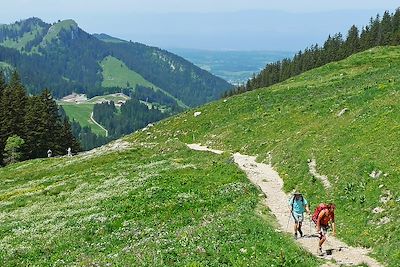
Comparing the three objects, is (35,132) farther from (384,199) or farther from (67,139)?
(384,199)

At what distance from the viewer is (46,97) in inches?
4122

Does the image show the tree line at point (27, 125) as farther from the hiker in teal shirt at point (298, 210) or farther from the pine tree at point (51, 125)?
the hiker in teal shirt at point (298, 210)

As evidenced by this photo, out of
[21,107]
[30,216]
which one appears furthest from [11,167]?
[30,216]

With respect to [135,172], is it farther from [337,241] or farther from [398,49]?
[398,49]

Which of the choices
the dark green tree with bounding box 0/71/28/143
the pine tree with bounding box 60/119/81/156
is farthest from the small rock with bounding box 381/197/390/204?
the pine tree with bounding box 60/119/81/156

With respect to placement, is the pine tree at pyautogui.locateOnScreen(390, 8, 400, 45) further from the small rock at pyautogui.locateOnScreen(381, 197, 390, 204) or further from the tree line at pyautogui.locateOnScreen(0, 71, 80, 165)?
the small rock at pyautogui.locateOnScreen(381, 197, 390, 204)

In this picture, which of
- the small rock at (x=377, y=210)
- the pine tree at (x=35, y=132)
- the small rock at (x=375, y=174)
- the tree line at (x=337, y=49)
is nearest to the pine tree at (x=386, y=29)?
the tree line at (x=337, y=49)

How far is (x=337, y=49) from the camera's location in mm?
150250

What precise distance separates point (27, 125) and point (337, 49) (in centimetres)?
9854

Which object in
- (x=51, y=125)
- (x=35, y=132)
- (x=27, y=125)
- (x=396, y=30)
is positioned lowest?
(x=35, y=132)

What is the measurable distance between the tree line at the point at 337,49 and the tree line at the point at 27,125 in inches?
3185

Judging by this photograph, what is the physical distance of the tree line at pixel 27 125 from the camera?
93062 mm

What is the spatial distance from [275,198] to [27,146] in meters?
72.5

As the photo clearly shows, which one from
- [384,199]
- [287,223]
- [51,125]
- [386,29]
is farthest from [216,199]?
[386,29]
